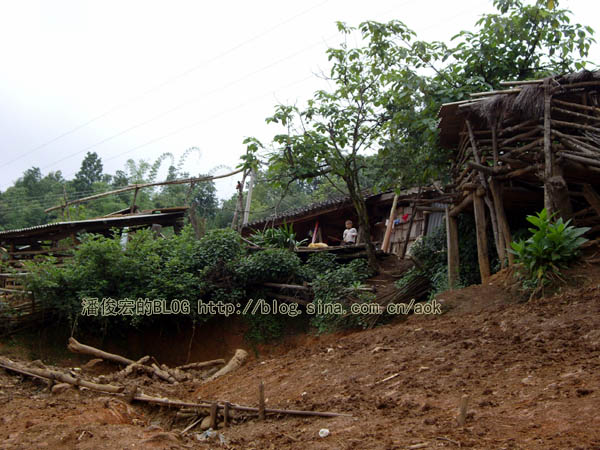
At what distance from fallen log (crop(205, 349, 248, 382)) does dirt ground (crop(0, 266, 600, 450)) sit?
3.02ft

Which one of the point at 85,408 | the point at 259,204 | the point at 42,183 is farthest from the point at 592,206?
the point at 42,183

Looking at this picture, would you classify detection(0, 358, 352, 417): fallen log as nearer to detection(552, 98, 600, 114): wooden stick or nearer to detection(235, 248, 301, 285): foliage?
detection(235, 248, 301, 285): foliage

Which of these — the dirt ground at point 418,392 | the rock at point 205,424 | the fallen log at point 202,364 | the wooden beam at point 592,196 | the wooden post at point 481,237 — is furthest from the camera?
the fallen log at point 202,364

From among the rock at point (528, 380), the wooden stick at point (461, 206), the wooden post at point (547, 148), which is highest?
the wooden post at point (547, 148)

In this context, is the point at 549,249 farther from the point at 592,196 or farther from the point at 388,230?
the point at 388,230

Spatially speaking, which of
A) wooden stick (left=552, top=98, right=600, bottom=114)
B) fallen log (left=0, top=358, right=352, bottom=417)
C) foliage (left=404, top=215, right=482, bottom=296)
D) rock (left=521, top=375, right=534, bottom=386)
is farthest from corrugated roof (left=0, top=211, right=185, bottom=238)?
rock (left=521, top=375, right=534, bottom=386)

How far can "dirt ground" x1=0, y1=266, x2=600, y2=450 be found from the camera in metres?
3.95

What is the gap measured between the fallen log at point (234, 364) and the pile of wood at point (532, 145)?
4.05 metres

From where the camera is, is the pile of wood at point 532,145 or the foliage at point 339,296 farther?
the foliage at point 339,296

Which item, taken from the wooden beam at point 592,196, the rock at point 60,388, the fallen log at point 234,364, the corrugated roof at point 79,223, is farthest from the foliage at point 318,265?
the corrugated roof at point 79,223

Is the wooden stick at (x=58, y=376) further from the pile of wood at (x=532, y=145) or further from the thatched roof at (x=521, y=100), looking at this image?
the thatched roof at (x=521, y=100)

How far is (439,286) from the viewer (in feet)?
32.9

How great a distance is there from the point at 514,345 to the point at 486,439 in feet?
7.14

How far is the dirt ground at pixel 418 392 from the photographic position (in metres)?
3.95
